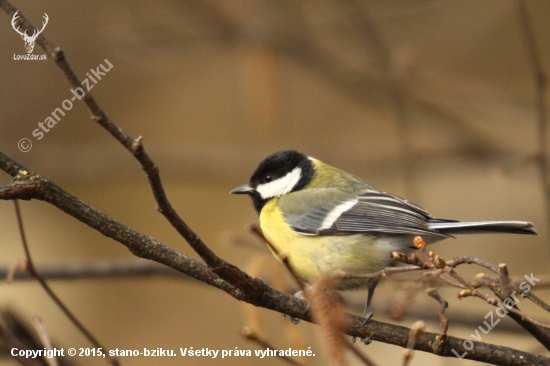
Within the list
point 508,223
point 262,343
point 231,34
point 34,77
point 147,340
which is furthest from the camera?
point 34,77

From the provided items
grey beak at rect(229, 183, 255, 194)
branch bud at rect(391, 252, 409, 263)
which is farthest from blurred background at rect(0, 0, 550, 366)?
branch bud at rect(391, 252, 409, 263)

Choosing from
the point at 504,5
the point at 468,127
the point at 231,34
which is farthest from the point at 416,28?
the point at 231,34

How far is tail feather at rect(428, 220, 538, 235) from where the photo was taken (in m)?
1.74

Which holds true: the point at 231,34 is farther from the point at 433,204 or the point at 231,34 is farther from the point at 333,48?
the point at 433,204

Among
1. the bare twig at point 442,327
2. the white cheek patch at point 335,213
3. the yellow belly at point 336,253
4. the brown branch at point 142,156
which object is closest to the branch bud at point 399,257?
the bare twig at point 442,327

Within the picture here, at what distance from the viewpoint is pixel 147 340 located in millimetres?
3881

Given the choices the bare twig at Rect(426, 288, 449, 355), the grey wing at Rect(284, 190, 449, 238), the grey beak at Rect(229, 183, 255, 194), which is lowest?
the bare twig at Rect(426, 288, 449, 355)

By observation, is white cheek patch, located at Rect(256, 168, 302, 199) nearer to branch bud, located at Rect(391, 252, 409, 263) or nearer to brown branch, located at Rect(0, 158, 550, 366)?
brown branch, located at Rect(0, 158, 550, 366)

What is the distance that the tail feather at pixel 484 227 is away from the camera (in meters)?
1.74

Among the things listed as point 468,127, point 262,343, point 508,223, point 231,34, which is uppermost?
point 231,34

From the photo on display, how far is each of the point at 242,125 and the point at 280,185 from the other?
2342 millimetres

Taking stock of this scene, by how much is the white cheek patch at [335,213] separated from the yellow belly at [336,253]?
0.06 m

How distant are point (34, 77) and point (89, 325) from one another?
1.91 metres

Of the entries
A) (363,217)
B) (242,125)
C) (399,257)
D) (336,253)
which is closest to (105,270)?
(336,253)
